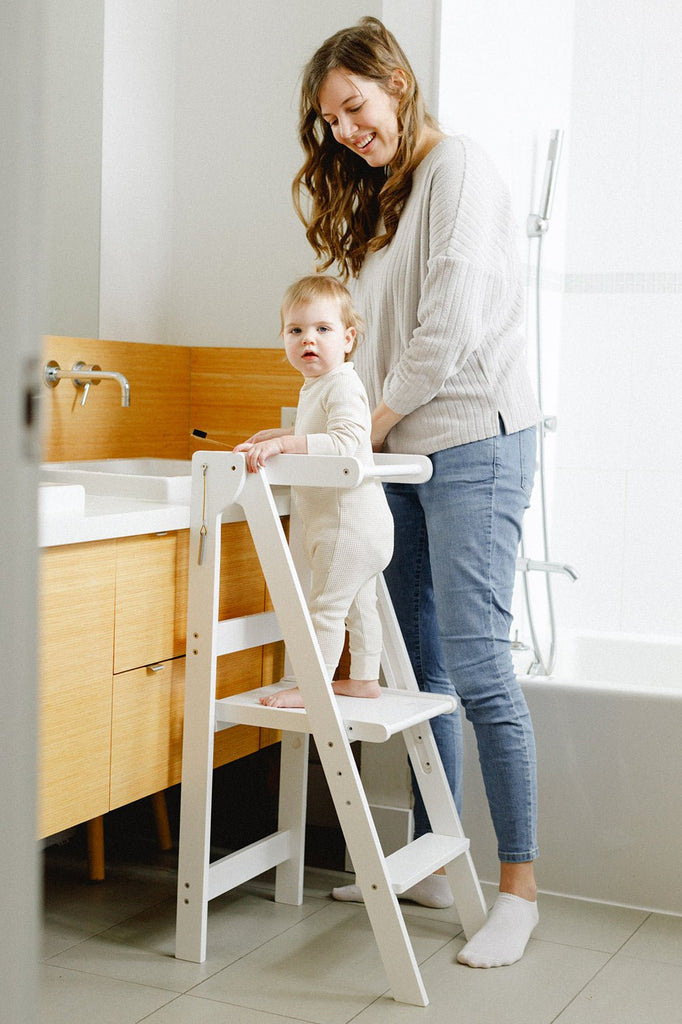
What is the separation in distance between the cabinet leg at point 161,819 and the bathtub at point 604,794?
1.94 ft

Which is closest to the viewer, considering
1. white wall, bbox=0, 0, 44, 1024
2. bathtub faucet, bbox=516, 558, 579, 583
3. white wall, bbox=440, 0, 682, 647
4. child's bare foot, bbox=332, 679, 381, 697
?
white wall, bbox=0, 0, 44, 1024

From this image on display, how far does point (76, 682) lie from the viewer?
156cm

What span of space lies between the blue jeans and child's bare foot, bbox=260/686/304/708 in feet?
0.86

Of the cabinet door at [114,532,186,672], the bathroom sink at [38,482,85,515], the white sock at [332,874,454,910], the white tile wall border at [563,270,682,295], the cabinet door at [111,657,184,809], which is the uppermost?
the white tile wall border at [563,270,682,295]

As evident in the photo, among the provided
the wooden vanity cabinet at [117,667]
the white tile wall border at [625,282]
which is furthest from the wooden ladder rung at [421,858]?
the white tile wall border at [625,282]

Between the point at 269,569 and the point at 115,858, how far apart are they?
0.87 m

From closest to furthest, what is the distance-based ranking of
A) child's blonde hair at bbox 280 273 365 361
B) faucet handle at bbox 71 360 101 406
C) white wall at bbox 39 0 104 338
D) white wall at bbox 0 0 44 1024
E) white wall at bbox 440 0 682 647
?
white wall at bbox 0 0 44 1024 < child's blonde hair at bbox 280 273 365 361 < faucet handle at bbox 71 360 101 406 < white wall at bbox 39 0 104 338 < white wall at bbox 440 0 682 647

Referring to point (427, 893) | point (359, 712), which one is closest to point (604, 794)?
point (427, 893)

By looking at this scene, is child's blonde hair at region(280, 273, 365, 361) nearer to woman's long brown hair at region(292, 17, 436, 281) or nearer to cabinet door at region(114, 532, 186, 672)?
woman's long brown hair at region(292, 17, 436, 281)

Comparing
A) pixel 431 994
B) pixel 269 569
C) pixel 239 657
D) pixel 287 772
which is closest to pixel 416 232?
pixel 269 569

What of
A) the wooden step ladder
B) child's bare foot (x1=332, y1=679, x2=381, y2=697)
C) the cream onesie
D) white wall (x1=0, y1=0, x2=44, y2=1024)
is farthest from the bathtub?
white wall (x1=0, y1=0, x2=44, y2=1024)

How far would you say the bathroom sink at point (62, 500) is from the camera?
1.53 meters

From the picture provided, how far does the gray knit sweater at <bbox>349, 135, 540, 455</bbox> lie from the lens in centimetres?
179

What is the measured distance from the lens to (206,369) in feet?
8.26
